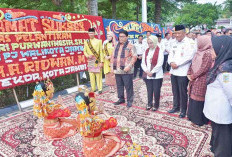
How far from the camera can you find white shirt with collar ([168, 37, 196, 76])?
3432mm

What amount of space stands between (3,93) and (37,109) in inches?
118

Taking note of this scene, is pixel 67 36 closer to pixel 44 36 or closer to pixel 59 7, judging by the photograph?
pixel 44 36

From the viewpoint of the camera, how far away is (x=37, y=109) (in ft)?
9.13

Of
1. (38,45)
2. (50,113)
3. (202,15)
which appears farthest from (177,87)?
(202,15)

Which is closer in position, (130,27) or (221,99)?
(221,99)

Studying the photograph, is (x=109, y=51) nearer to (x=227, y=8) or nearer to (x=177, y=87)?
(x=177, y=87)

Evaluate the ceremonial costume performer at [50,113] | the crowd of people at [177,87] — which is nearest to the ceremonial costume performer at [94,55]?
the crowd of people at [177,87]

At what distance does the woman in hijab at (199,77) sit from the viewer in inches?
118

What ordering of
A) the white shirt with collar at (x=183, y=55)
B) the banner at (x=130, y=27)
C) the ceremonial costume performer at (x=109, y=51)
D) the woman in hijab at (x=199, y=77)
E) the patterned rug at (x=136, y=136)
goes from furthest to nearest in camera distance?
the banner at (x=130, y=27) → the ceremonial costume performer at (x=109, y=51) → the white shirt with collar at (x=183, y=55) → the woman in hijab at (x=199, y=77) → the patterned rug at (x=136, y=136)

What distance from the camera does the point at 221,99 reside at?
1.98 metres

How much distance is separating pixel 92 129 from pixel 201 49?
219 centimetres

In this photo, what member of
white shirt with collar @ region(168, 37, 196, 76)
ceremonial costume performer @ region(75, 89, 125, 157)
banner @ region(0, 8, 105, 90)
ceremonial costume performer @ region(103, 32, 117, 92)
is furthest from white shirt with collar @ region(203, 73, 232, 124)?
banner @ region(0, 8, 105, 90)

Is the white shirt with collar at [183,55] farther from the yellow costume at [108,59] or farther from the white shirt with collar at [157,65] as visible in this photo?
the yellow costume at [108,59]

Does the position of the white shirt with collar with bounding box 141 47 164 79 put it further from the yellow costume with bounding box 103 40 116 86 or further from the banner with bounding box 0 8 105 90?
the banner with bounding box 0 8 105 90
